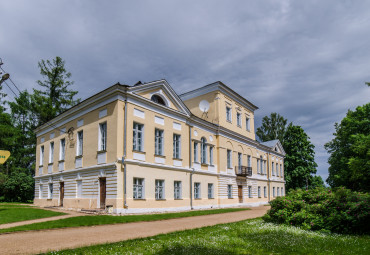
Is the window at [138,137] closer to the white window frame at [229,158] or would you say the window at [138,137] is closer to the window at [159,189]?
Answer: the window at [159,189]

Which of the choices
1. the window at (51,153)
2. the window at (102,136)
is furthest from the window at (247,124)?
the window at (51,153)

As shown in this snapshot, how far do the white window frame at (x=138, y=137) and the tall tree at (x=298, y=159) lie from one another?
110 feet

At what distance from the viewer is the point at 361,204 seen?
10.0 m

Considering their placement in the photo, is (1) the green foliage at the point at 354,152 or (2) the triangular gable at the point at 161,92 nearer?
(2) the triangular gable at the point at 161,92

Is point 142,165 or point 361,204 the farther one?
point 142,165

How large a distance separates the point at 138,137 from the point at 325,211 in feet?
41.4

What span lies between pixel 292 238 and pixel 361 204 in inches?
125

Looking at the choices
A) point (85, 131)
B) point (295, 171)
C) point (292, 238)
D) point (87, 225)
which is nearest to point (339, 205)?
point (292, 238)

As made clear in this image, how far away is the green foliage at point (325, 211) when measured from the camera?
993 centimetres

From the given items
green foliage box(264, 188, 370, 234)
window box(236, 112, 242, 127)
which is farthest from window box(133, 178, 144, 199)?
window box(236, 112, 242, 127)

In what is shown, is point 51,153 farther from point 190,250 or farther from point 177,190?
point 190,250

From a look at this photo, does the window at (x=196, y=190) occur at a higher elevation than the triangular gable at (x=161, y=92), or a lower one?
lower

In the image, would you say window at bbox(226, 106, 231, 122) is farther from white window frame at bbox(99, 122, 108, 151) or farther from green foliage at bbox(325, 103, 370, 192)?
white window frame at bbox(99, 122, 108, 151)

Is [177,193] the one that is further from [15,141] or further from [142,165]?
[15,141]
